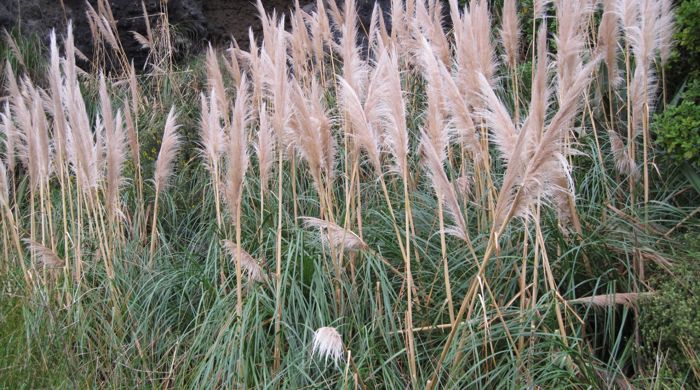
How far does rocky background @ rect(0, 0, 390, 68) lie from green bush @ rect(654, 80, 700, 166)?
5435mm

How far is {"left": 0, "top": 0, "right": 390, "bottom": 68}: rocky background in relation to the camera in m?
9.57

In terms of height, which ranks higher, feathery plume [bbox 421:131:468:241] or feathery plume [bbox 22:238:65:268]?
feathery plume [bbox 421:131:468:241]

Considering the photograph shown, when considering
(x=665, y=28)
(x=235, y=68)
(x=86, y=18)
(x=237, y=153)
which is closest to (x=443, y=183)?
(x=237, y=153)

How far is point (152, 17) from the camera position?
397 inches

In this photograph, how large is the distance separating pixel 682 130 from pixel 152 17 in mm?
7483

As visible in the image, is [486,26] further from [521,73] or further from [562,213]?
[521,73]

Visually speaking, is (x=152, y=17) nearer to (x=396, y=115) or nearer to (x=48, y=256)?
(x=48, y=256)

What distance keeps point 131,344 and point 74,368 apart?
36cm

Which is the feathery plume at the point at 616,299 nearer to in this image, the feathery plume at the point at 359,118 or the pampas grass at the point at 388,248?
the pampas grass at the point at 388,248

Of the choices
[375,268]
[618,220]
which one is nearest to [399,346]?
[375,268]

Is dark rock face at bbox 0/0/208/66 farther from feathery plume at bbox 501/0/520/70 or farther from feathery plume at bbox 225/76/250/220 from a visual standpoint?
feathery plume at bbox 225/76/250/220

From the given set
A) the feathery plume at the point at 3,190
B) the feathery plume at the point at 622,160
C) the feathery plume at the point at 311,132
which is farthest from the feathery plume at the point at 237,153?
the feathery plume at the point at 622,160

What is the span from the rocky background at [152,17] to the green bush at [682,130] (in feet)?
17.8

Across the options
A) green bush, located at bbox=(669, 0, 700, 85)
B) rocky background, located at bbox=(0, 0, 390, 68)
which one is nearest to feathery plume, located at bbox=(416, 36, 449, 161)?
green bush, located at bbox=(669, 0, 700, 85)
